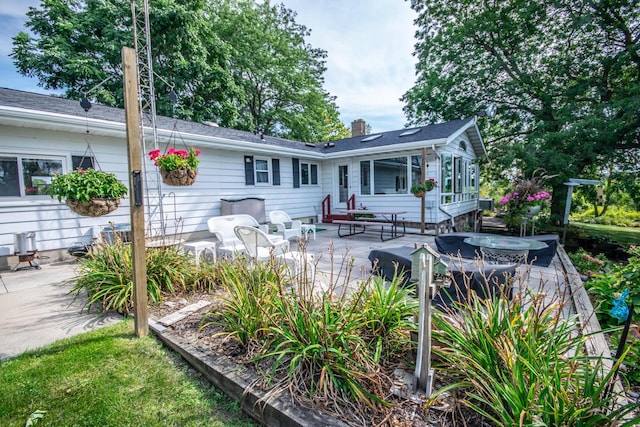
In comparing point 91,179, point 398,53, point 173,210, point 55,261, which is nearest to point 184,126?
point 173,210

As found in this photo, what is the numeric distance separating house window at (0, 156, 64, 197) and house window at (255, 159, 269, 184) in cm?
511

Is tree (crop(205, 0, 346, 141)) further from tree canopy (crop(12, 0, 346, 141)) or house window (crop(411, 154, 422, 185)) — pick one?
house window (crop(411, 154, 422, 185))

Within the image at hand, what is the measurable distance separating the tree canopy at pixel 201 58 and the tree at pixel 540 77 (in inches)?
355

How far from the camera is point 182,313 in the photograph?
3.14 metres

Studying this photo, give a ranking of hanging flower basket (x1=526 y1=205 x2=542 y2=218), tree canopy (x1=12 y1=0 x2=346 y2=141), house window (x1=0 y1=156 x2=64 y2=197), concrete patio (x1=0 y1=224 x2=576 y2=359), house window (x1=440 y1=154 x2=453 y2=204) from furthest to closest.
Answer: tree canopy (x1=12 y1=0 x2=346 y2=141), house window (x1=440 y1=154 x2=453 y2=204), hanging flower basket (x1=526 y1=205 x2=542 y2=218), house window (x1=0 y1=156 x2=64 y2=197), concrete patio (x1=0 y1=224 x2=576 y2=359)

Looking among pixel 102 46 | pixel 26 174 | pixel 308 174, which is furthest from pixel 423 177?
pixel 102 46

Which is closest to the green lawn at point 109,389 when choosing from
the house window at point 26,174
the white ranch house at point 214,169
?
the white ranch house at point 214,169

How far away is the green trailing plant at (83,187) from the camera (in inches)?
115

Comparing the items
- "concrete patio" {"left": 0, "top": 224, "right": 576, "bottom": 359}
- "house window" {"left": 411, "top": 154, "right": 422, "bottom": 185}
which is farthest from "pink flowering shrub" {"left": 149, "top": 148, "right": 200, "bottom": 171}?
"house window" {"left": 411, "top": 154, "right": 422, "bottom": 185}

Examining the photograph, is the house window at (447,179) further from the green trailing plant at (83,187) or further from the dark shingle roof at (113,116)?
the green trailing plant at (83,187)

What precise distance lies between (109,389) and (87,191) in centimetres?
200

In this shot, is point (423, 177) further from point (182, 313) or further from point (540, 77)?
point (540, 77)

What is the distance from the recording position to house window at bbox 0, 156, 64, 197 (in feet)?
18.0

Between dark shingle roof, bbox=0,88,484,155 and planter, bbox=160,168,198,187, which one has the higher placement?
dark shingle roof, bbox=0,88,484,155
